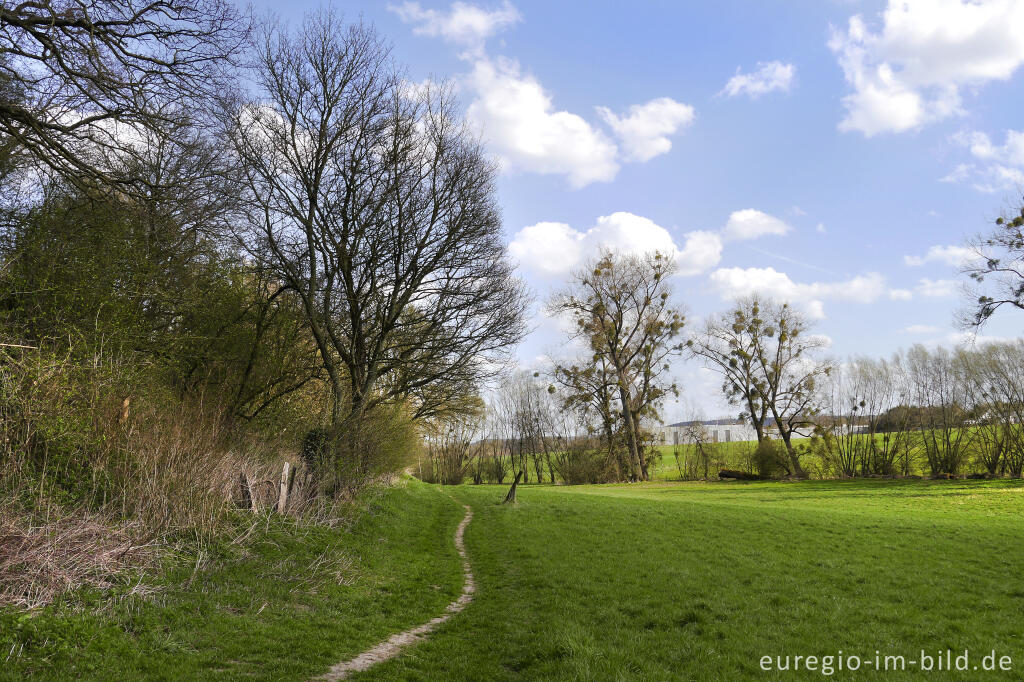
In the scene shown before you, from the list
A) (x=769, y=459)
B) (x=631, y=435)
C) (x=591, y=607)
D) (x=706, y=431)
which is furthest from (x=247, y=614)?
(x=706, y=431)

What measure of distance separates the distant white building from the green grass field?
2728 cm

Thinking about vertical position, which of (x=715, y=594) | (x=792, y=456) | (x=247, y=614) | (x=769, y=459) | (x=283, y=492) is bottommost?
(x=769, y=459)

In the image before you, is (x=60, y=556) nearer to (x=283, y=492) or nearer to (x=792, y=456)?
(x=283, y=492)

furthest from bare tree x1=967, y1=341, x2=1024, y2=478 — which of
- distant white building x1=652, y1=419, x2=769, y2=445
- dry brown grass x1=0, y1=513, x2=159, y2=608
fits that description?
dry brown grass x1=0, y1=513, x2=159, y2=608

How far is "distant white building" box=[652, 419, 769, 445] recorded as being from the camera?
44000mm

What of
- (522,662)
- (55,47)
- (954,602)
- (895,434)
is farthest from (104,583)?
(895,434)

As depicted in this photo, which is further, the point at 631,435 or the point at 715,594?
the point at 631,435

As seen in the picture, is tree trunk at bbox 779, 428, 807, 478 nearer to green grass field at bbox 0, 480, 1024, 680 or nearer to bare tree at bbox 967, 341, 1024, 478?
bare tree at bbox 967, 341, 1024, 478

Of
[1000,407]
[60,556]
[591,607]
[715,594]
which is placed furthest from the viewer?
[1000,407]

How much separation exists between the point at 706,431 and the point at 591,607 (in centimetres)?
4754

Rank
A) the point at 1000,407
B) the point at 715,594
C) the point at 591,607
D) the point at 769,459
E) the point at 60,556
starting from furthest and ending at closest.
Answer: the point at 769,459, the point at 1000,407, the point at 715,594, the point at 591,607, the point at 60,556

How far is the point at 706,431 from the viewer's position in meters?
53.1

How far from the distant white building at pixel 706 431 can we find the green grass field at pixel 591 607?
2728 cm

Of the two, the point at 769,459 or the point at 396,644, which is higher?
the point at 396,644
